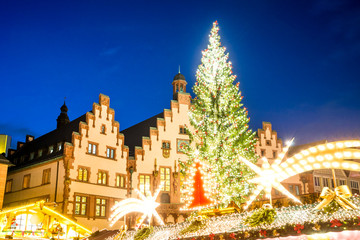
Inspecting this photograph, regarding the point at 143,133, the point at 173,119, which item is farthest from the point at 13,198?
the point at 173,119

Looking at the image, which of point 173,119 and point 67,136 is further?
point 173,119

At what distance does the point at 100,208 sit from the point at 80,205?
2497mm

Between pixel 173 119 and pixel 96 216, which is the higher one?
pixel 173 119

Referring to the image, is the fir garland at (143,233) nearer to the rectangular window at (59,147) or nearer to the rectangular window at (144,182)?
the rectangular window at (59,147)

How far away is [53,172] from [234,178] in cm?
1869

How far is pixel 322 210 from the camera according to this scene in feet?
35.9

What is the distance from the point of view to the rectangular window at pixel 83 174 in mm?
37181

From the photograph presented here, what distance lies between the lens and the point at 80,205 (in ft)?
119

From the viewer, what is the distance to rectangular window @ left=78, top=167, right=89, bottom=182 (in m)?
37.2

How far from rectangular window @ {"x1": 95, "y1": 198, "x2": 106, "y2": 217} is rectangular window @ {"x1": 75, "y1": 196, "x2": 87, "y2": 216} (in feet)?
4.83

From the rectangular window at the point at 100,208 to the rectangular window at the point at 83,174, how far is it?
252 centimetres

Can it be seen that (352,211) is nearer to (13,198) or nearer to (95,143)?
(95,143)

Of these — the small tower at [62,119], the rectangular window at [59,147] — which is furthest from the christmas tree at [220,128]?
the small tower at [62,119]

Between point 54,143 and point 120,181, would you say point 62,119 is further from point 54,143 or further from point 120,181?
point 120,181
